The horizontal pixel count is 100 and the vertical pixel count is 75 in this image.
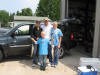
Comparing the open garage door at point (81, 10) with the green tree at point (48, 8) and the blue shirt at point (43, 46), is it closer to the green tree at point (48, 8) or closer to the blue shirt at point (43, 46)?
the blue shirt at point (43, 46)

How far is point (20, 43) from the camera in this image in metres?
6.70

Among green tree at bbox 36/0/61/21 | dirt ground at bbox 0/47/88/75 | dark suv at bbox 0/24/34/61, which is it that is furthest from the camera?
green tree at bbox 36/0/61/21

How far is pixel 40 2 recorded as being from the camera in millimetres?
55438

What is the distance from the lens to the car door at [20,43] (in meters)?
6.59

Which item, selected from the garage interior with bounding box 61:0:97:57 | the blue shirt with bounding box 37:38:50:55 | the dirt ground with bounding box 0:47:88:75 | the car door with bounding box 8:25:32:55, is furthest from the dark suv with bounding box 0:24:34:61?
the garage interior with bounding box 61:0:97:57

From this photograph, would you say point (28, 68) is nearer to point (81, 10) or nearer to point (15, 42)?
point (15, 42)

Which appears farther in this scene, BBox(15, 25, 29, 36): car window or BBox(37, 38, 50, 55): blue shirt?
BBox(15, 25, 29, 36): car window

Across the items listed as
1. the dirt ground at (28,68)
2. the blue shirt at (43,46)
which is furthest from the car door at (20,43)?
the blue shirt at (43,46)

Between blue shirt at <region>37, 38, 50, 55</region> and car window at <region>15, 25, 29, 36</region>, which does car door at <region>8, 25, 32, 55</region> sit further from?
blue shirt at <region>37, 38, 50, 55</region>

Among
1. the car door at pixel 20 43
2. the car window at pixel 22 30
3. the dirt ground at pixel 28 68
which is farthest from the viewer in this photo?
the car window at pixel 22 30

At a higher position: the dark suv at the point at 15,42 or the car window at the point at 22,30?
the car window at the point at 22,30

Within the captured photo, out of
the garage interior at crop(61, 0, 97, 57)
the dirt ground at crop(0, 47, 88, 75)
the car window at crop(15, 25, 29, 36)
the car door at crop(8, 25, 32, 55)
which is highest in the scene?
the garage interior at crop(61, 0, 97, 57)

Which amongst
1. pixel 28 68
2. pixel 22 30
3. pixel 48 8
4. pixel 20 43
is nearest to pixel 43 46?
pixel 28 68

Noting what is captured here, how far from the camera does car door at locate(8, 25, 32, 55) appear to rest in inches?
259
